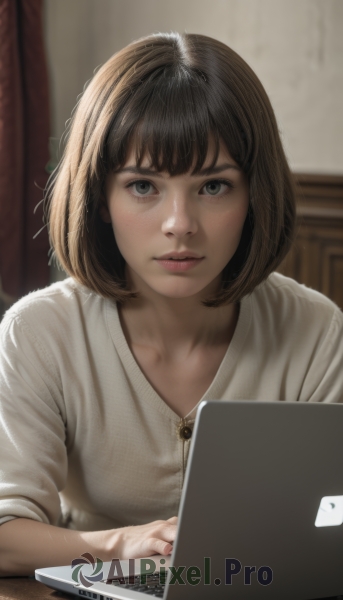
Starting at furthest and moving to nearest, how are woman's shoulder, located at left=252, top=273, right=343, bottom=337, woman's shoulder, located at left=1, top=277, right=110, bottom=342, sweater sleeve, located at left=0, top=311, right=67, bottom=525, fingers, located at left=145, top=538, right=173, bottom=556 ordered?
woman's shoulder, located at left=252, top=273, right=343, bottom=337
woman's shoulder, located at left=1, top=277, right=110, bottom=342
sweater sleeve, located at left=0, top=311, right=67, bottom=525
fingers, located at left=145, top=538, right=173, bottom=556

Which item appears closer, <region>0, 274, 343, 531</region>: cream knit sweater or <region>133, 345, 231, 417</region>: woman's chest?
<region>0, 274, 343, 531</region>: cream knit sweater

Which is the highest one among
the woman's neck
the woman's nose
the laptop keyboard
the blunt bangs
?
the blunt bangs

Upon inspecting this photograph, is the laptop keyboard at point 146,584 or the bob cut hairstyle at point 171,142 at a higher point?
the bob cut hairstyle at point 171,142

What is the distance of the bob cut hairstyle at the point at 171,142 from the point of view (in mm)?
1122

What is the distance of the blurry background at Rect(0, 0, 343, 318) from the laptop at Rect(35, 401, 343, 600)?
1.61 m

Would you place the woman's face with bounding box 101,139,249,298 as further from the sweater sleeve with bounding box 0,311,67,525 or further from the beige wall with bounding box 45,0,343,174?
the beige wall with bounding box 45,0,343,174

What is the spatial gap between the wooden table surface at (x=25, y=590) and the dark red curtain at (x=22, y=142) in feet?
4.61

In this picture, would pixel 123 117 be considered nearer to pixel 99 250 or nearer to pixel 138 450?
pixel 99 250

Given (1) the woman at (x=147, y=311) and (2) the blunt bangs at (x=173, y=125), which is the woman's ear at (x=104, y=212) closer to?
(1) the woman at (x=147, y=311)

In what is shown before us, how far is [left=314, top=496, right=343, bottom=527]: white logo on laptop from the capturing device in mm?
821

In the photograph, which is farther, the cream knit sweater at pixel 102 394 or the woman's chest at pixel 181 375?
the woman's chest at pixel 181 375

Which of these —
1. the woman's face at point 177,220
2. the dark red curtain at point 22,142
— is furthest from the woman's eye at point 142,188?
the dark red curtain at point 22,142

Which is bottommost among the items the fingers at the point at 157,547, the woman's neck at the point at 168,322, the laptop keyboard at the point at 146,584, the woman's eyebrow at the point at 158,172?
the laptop keyboard at the point at 146,584

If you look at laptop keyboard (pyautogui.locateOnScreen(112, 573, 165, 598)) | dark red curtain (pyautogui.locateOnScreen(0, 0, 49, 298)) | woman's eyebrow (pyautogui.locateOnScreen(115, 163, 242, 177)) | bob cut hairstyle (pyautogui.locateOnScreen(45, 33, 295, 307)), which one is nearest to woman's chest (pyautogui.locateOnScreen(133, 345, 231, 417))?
bob cut hairstyle (pyautogui.locateOnScreen(45, 33, 295, 307))
